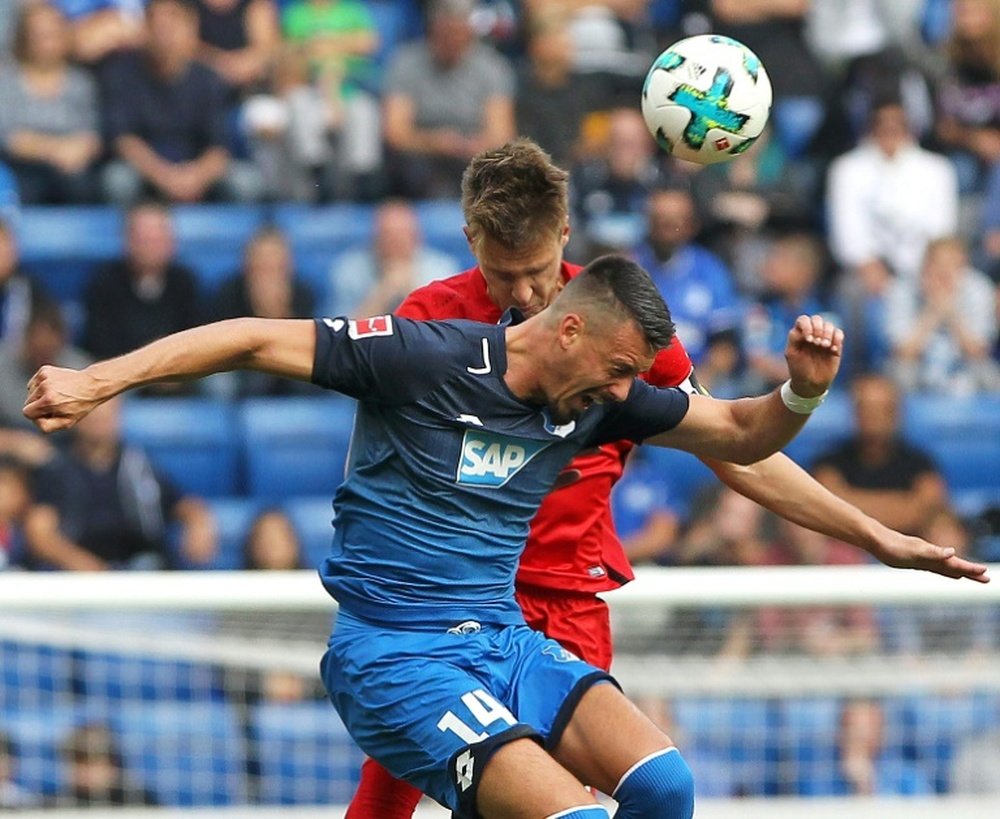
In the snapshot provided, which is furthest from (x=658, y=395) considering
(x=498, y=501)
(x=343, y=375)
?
(x=343, y=375)

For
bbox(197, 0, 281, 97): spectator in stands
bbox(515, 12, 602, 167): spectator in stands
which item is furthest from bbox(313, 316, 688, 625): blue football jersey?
bbox(197, 0, 281, 97): spectator in stands

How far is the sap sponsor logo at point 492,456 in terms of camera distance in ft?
14.8

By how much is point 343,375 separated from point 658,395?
34.6 inches

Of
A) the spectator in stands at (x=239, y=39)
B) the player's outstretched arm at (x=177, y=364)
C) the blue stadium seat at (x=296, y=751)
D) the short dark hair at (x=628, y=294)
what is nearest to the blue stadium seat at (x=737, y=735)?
the blue stadium seat at (x=296, y=751)

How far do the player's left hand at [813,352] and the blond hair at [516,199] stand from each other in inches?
26.0

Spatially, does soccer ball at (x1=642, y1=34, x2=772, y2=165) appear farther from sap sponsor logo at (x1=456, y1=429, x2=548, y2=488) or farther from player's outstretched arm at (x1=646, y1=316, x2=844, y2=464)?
sap sponsor logo at (x1=456, y1=429, x2=548, y2=488)

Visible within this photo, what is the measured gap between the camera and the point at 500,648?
15.1 ft

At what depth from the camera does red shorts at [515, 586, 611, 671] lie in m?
5.13

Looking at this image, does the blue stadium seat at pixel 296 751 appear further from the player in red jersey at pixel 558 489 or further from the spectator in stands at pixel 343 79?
the spectator in stands at pixel 343 79

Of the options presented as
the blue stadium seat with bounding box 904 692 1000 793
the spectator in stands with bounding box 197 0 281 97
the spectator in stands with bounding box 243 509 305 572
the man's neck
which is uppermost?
the spectator in stands with bounding box 197 0 281 97

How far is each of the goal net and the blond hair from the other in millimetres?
3440

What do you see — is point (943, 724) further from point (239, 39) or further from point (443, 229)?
point (239, 39)

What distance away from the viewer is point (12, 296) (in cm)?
970

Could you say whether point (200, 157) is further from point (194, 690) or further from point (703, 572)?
point (703, 572)
